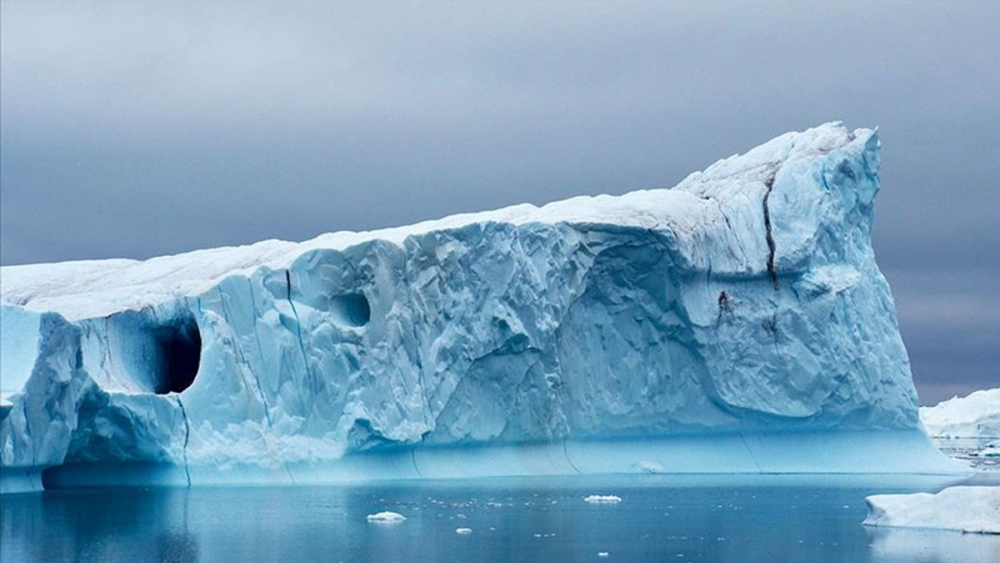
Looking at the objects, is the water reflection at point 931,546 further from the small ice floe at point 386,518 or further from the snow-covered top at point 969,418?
the snow-covered top at point 969,418

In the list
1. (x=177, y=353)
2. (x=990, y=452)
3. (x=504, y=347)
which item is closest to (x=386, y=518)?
(x=504, y=347)

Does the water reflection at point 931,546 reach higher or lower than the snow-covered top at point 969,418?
lower

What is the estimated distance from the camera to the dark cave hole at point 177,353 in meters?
23.5

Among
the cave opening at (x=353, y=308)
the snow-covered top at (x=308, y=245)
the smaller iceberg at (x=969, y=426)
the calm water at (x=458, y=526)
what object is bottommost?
the calm water at (x=458, y=526)

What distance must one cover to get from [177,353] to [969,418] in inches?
1105

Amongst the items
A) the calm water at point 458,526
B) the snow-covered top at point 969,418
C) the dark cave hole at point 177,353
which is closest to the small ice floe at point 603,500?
the calm water at point 458,526

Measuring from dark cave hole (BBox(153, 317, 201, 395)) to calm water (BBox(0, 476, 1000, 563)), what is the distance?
8.02 feet

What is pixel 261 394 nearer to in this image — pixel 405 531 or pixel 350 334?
pixel 350 334

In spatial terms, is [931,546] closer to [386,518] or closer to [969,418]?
[386,518]

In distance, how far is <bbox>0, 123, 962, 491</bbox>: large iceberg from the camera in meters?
22.3

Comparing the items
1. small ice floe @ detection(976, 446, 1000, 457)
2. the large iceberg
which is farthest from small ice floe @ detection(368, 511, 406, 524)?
small ice floe @ detection(976, 446, 1000, 457)

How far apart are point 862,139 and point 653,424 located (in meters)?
6.22

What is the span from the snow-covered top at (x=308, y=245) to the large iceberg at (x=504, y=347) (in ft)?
0.24

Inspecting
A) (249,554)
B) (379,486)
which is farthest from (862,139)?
(249,554)
